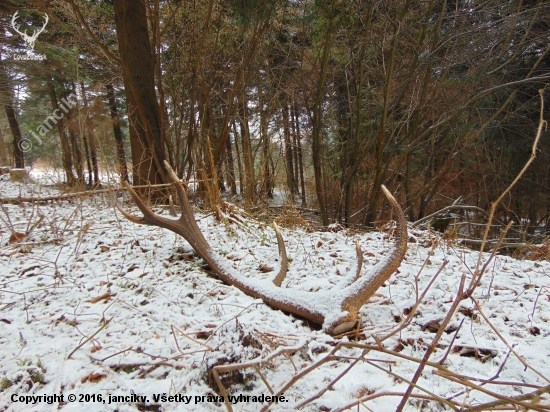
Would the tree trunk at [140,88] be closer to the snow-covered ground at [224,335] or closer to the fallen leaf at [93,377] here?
the snow-covered ground at [224,335]

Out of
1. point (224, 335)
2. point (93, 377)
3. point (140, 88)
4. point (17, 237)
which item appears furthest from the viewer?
point (140, 88)

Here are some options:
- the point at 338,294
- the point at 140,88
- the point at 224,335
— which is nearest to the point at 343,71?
the point at 140,88

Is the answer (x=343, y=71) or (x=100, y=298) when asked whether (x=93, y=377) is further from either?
(x=343, y=71)

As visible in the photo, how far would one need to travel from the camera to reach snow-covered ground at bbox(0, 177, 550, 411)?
1017mm

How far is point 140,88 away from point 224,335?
175 inches

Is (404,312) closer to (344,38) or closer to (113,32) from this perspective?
(344,38)

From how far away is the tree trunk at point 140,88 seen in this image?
4129 mm

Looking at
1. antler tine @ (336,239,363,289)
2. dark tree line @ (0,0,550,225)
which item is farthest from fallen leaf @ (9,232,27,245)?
antler tine @ (336,239,363,289)

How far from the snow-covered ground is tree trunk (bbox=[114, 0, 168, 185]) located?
2.19 meters

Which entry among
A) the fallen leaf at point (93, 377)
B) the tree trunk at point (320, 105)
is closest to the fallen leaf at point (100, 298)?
the fallen leaf at point (93, 377)

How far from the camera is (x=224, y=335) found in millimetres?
1262

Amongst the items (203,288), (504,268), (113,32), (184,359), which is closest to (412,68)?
(504,268)

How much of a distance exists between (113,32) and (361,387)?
8735mm

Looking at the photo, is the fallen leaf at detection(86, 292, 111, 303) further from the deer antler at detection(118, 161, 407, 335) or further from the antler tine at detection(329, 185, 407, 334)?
the antler tine at detection(329, 185, 407, 334)
